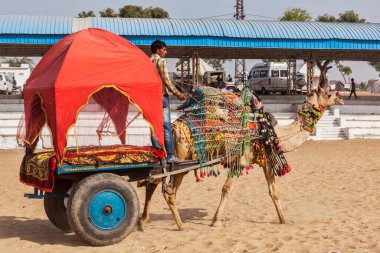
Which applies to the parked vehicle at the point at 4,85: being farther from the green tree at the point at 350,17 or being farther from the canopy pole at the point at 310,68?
the green tree at the point at 350,17

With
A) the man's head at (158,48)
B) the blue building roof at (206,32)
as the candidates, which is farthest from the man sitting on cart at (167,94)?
the blue building roof at (206,32)

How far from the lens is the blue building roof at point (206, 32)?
25.8 metres

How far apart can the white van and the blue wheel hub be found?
3578 cm

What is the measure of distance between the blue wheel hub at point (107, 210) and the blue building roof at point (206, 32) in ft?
60.9

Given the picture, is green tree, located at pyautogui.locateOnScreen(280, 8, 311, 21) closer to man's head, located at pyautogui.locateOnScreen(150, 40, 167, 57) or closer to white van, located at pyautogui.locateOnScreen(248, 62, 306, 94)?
white van, located at pyautogui.locateOnScreen(248, 62, 306, 94)

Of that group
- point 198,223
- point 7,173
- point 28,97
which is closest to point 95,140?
point 28,97

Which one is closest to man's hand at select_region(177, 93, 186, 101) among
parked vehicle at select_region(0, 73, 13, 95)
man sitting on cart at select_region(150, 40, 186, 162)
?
man sitting on cart at select_region(150, 40, 186, 162)

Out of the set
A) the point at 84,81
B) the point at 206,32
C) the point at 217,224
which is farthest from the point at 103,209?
the point at 206,32

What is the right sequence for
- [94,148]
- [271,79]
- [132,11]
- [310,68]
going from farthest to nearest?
[132,11]
[271,79]
[310,68]
[94,148]

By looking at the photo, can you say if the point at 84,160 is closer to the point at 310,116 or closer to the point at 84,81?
the point at 84,81

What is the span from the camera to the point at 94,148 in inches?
345

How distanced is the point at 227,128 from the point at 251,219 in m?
1.70

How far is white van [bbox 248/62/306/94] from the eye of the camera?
43812mm

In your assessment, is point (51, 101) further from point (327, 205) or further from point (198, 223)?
point (327, 205)
